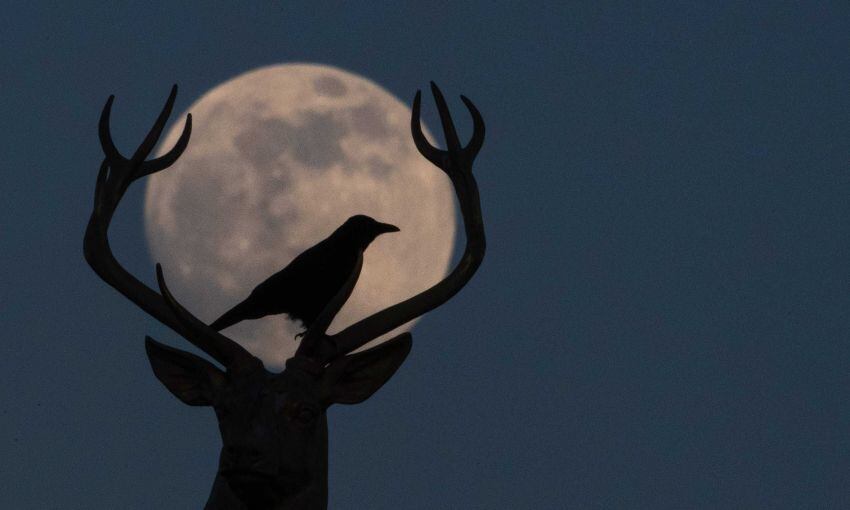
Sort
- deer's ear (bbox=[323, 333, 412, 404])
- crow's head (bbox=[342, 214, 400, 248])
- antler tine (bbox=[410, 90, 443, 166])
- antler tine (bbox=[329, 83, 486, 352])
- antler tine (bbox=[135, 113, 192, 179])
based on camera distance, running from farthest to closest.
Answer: crow's head (bbox=[342, 214, 400, 248])
antler tine (bbox=[410, 90, 443, 166])
antler tine (bbox=[135, 113, 192, 179])
antler tine (bbox=[329, 83, 486, 352])
deer's ear (bbox=[323, 333, 412, 404])

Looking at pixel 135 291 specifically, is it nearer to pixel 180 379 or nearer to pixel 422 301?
pixel 180 379

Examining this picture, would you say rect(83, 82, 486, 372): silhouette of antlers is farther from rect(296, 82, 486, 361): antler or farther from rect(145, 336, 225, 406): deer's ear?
rect(145, 336, 225, 406): deer's ear

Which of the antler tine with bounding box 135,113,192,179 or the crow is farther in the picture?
the antler tine with bounding box 135,113,192,179

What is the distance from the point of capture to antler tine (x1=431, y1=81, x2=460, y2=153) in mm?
12641

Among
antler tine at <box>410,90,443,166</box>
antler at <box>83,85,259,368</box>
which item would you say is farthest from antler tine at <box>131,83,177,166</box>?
antler tine at <box>410,90,443,166</box>

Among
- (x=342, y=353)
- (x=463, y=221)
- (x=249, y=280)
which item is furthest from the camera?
(x=249, y=280)

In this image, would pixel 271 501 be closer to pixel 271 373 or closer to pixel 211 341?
pixel 271 373

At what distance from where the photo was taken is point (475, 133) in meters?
12.8

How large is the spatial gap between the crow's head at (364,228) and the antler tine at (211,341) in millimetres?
1909

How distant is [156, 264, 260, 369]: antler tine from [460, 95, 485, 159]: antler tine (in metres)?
2.14

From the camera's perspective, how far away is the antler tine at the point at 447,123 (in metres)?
12.6

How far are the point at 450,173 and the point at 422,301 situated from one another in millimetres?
1044

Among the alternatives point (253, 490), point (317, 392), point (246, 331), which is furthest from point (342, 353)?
point (246, 331)

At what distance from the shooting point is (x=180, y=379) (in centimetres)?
1166
